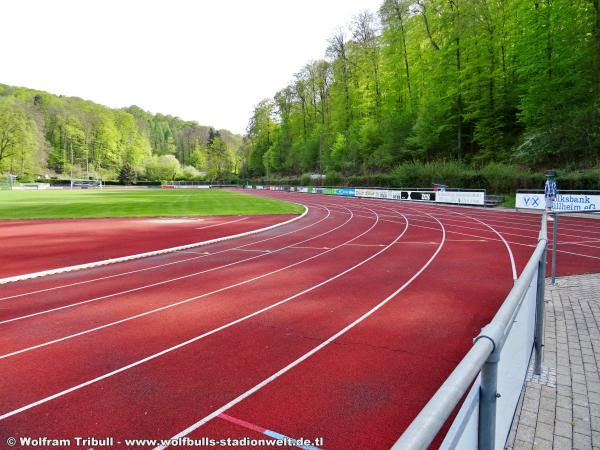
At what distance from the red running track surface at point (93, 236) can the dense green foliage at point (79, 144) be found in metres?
93.3

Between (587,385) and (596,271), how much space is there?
720 centimetres

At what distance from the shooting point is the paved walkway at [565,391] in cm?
345

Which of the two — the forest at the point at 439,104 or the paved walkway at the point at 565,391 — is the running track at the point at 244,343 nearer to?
the paved walkway at the point at 565,391

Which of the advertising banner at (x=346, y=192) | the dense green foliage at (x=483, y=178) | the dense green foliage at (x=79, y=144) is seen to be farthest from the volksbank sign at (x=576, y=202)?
the dense green foliage at (x=79, y=144)

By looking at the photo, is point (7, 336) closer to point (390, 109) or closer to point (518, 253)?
point (518, 253)

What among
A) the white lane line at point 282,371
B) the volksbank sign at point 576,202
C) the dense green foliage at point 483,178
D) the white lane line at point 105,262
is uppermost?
the dense green foliage at point 483,178

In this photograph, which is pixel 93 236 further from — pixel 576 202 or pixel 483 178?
pixel 483 178

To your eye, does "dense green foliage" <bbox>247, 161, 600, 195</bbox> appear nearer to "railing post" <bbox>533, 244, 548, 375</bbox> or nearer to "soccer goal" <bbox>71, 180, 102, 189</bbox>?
"railing post" <bbox>533, 244, 548, 375</bbox>

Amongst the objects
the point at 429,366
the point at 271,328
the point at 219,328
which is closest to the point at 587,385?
the point at 429,366

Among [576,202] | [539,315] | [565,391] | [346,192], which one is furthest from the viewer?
[346,192]

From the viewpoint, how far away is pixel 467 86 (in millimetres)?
39031

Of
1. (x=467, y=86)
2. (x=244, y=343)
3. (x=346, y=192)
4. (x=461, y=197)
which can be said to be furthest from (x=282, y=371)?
(x=346, y=192)

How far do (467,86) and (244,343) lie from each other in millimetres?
40616

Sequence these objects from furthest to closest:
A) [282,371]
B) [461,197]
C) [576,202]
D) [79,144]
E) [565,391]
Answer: [79,144] → [461,197] → [576,202] → [282,371] → [565,391]
